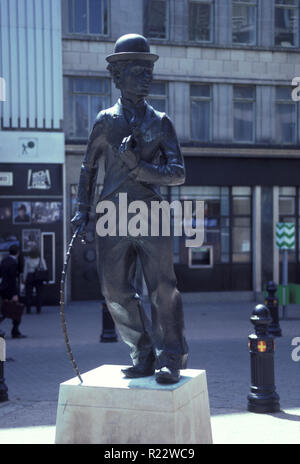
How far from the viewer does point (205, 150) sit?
21.8m

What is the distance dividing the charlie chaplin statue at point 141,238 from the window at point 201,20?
55.2 ft

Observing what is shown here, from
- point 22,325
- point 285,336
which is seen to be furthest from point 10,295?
point 285,336

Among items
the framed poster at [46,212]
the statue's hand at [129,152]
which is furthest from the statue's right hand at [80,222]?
the framed poster at [46,212]

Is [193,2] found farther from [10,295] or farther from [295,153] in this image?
[10,295]

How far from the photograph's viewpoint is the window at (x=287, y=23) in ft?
74.3

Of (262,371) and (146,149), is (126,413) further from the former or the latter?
(262,371)

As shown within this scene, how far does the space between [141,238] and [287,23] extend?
736 inches

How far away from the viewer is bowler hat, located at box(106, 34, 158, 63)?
5.72 m

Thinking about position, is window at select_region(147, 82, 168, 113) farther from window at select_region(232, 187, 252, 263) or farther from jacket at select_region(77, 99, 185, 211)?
jacket at select_region(77, 99, 185, 211)

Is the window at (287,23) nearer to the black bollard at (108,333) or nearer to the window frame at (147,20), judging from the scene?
the window frame at (147,20)

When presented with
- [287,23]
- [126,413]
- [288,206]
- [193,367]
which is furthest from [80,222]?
[287,23]

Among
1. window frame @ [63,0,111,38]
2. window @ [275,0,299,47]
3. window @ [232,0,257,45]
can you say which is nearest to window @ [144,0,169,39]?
window frame @ [63,0,111,38]

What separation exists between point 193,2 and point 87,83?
160 inches

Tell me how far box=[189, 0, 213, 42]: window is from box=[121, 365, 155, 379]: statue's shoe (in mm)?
17443
